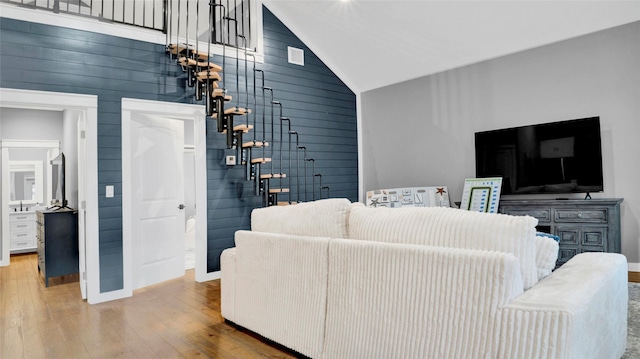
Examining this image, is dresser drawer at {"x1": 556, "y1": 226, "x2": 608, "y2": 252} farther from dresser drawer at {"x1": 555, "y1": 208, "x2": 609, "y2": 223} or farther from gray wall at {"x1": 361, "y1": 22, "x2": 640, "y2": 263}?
gray wall at {"x1": 361, "y1": 22, "x2": 640, "y2": 263}

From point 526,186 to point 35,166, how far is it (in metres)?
8.08

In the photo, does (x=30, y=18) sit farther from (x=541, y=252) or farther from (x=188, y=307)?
(x=541, y=252)

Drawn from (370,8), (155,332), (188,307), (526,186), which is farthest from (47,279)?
(526,186)

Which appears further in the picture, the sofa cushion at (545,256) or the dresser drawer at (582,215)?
the dresser drawer at (582,215)

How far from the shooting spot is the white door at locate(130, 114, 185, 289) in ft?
14.5

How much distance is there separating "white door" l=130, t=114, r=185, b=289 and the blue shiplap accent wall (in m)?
0.25

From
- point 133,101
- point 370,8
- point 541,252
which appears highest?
point 370,8

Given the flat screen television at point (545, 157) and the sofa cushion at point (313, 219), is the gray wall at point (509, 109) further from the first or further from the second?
the sofa cushion at point (313, 219)

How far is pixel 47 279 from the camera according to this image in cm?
461

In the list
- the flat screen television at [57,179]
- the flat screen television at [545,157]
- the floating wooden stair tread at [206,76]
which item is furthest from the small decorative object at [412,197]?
the flat screen television at [57,179]

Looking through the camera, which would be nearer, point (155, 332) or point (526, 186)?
point (155, 332)

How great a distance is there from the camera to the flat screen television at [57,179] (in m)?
6.09

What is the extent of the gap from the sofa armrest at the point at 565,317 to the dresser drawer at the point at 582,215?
9.08 feet

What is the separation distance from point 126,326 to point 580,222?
4.54 metres
